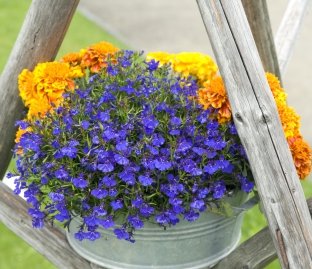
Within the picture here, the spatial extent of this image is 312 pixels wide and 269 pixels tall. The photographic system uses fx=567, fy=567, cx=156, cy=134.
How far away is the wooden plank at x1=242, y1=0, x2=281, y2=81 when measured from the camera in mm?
2107

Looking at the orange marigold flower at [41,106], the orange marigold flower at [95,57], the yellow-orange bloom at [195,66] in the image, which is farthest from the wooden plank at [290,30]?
the orange marigold flower at [41,106]

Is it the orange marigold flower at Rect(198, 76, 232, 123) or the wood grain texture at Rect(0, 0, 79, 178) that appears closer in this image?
the orange marigold flower at Rect(198, 76, 232, 123)

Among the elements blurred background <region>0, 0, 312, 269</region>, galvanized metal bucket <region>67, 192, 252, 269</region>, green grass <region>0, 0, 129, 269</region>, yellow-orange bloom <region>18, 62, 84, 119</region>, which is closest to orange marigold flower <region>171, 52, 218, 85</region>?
yellow-orange bloom <region>18, 62, 84, 119</region>

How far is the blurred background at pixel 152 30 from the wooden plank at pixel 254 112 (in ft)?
9.81

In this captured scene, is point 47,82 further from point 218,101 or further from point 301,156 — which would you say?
point 301,156

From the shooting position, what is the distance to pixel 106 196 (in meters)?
1.59

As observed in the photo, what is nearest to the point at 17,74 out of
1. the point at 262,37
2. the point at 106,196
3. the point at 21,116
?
the point at 21,116

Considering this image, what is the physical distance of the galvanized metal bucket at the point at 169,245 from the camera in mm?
1677

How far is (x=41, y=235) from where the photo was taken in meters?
1.95

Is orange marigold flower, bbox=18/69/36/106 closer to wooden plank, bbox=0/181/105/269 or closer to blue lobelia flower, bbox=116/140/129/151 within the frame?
wooden plank, bbox=0/181/105/269

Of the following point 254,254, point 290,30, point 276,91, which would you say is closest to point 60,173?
point 254,254

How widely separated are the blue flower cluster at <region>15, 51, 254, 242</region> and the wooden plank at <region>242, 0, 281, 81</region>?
1.82ft

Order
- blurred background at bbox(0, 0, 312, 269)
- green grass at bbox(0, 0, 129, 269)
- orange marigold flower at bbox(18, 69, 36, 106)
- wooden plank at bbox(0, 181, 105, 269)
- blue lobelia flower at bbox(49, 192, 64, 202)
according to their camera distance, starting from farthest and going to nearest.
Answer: blurred background at bbox(0, 0, 312, 269), green grass at bbox(0, 0, 129, 269), orange marigold flower at bbox(18, 69, 36, 106), wooden plank at bbox(0, 181, 105, 269), blue lobelia flower at bbox(49, 192, 64, 202)

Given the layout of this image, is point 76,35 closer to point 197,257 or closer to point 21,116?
point 21,116
